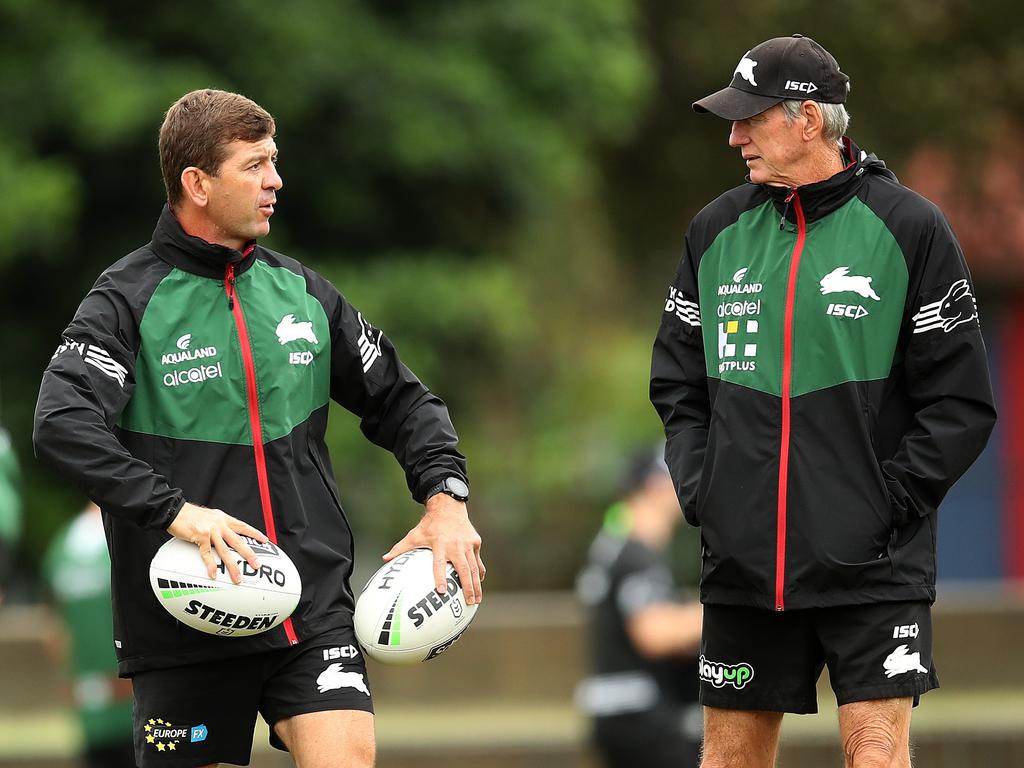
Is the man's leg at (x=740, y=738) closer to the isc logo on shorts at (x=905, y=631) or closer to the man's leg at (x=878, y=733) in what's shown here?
the man's leg at (x=878, y=733)

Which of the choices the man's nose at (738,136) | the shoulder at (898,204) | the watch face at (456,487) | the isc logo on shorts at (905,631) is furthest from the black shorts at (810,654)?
the man's nose at (738,136)

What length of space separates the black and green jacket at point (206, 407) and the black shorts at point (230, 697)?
7 cm

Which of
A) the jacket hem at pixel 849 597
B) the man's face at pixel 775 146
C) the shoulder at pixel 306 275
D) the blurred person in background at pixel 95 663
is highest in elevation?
the man's face at pixel 775 146

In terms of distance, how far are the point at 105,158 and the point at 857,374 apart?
386 inches

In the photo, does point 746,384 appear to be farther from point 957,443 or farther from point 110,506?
point 110,506

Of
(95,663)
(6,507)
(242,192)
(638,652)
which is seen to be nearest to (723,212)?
(242,192)

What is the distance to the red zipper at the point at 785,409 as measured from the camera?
5309mm

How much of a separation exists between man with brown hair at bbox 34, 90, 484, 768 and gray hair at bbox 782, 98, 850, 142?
1.50 metres

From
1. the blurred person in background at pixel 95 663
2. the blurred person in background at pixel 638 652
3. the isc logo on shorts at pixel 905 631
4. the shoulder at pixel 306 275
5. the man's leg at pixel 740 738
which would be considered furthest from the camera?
the blurred person in background at pixel 95 663

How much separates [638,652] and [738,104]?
4110 millimetres

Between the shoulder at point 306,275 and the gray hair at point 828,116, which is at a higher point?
the gray hair at point 828,116

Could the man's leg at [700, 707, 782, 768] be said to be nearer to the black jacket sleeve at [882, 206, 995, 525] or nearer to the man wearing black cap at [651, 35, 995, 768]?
the man wearing black cap at [651, 35, 995, 768]

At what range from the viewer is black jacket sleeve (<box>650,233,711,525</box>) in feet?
18.6

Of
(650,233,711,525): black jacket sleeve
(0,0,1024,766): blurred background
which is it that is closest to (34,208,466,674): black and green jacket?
(650,233,711,525): black jacket sleeve
